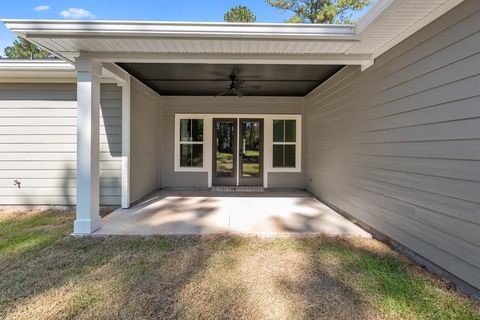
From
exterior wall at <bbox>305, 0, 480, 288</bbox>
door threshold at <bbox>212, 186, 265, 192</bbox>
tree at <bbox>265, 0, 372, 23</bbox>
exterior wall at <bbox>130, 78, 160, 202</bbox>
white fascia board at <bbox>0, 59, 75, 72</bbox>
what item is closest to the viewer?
exterior wall at <bbox>305, 0, 480, 288</bbox>

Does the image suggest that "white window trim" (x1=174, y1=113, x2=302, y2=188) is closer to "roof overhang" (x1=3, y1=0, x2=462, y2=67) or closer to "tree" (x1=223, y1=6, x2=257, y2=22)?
"roof overhang" (x1=3, y1=0, x2=462, y2=67)

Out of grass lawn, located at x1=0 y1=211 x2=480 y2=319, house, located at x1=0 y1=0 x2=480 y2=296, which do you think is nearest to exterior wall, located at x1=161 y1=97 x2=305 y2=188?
house, located at x1=0 y1=0 x2=480 y2=296

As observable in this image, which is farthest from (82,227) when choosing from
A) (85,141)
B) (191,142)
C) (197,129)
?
(197,129)

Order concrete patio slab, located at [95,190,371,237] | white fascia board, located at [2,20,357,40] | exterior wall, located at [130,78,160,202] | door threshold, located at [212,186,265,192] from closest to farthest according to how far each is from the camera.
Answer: white fascia board, located at [2,20,357,40] → concrete patio slab, located at [95,190,371,237] → exterior wall, located at [130,78,160,202] → door threshold, located at [212,186,265,192]

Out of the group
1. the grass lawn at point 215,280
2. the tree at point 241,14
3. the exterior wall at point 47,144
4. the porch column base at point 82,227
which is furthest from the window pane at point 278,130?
the tree at point 241,14

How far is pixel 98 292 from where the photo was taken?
2.21 m

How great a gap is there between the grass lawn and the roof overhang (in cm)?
236

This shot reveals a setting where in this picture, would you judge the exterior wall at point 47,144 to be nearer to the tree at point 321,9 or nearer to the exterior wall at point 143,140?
the exterior wall at point 143,140

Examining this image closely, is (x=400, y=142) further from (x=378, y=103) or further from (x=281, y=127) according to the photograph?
(x=281, y=127)

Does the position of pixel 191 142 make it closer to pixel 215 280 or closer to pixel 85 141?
pixel 85 141

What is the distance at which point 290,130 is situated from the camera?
23.8 ft

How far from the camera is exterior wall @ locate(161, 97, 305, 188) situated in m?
7.11

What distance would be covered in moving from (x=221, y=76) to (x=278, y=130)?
8.86ft

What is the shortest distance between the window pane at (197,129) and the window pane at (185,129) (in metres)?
0.11
